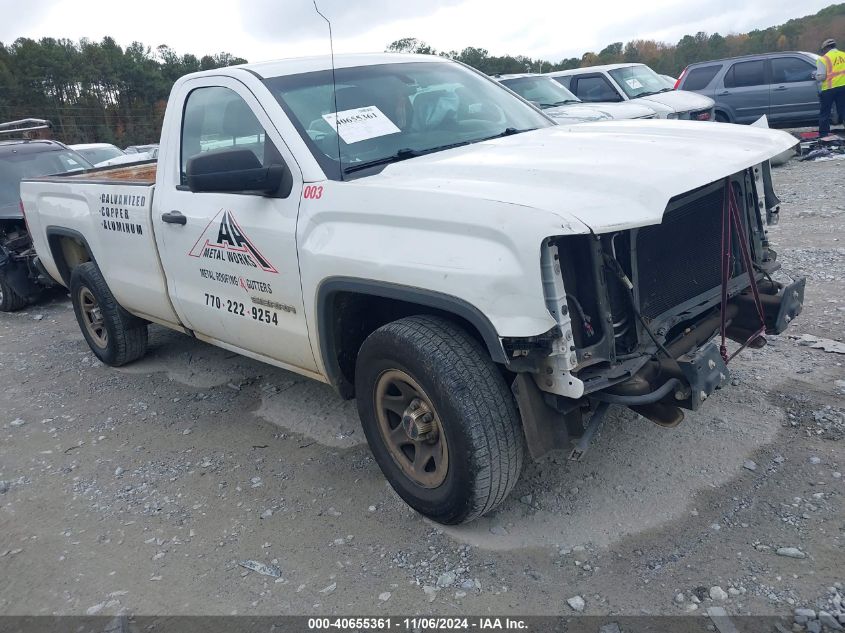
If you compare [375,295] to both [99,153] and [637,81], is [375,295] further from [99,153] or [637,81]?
[99,153]

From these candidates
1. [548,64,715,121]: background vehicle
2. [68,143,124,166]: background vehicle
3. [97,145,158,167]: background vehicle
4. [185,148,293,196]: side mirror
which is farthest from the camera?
[68,143,124,166]: background vehicle

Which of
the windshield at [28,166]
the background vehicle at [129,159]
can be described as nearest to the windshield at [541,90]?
the background vehicle at [129,159]

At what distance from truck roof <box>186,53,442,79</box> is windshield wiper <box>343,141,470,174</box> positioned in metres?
0.74

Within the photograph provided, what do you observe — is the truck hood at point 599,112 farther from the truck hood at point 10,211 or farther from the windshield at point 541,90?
the truck hood at point 10,211

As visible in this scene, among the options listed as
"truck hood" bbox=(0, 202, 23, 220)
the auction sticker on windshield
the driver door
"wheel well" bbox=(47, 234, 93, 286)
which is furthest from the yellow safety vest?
"truck hood" bbox=(0, 202, 23, 220)

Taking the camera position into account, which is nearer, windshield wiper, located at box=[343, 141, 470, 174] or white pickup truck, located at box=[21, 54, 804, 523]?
white pickup truck, located at box=[21, 54, 804, 523]

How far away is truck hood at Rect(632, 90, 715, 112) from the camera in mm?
11273

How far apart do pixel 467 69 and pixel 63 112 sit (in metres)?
27.4

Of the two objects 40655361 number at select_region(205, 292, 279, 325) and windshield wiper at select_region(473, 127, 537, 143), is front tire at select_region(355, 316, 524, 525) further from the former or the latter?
windshield wiper at select_region(473, 127, 537, 143)

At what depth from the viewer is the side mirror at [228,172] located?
3.30 m

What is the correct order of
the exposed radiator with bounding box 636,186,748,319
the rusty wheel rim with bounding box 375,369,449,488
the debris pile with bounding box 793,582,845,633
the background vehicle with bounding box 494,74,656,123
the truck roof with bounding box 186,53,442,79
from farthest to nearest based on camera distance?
the background vehicle with bounding box 494,74,656,123 < the truck roof with bounding box 186,53,442,79 < the rusty wheel rim with bounding box 375,369,449,488 < the exposed radiator with bounding box 636,186,748,319 < the debris pile with bounding box 793,582,845,633

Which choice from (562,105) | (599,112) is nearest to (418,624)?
(599,112)

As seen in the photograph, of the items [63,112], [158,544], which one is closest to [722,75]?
[158,544]

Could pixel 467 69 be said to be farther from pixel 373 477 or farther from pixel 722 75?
pixel 722 75
